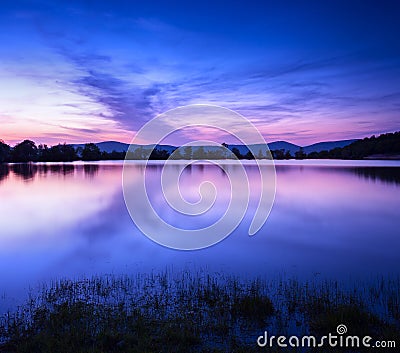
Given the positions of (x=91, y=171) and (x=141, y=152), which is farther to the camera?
(x=141, y=152)

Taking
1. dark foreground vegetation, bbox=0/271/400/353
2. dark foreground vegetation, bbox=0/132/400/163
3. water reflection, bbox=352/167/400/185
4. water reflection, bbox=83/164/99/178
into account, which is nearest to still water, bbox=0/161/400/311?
dark foreground vegetation, bbox=0/271/400/353

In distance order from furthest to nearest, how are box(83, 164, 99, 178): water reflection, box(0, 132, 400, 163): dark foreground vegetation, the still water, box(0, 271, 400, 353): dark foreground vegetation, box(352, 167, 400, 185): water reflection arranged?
box(0, 132, 400, 163): dark foreground vegetation
box(83, 164, 99, 178): water reflection
box(352, 167, 400, 185): water reflection
the still water
box(0, 271, 400, 353): dark foreground vegetation

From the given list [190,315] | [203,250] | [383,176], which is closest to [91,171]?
[383,176]

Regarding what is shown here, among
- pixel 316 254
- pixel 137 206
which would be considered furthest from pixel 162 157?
pixel 316 254

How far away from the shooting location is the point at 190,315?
5578 mm

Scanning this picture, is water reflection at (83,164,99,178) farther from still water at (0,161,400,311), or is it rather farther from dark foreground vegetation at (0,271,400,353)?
dark foreground vegetation at (0,271,400,353)

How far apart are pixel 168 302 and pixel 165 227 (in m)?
9.10

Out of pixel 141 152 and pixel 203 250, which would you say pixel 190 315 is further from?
pixel 141 152

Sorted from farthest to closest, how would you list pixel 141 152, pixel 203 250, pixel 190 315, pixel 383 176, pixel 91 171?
pixel 141 152 → pixel 91 171 → pixel 383 176 → pixel 203 250 → pixel 190 315

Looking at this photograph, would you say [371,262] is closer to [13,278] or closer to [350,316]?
[350,316]

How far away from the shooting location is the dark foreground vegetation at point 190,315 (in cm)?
460

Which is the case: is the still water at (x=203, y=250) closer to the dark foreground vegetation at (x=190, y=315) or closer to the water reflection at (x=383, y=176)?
the dark foreground vegetation at (x=190, y=315)

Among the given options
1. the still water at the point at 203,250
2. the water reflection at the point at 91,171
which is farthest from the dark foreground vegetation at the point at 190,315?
the water reflection at the point at 91,171

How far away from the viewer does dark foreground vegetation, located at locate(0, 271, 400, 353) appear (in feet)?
15.1
